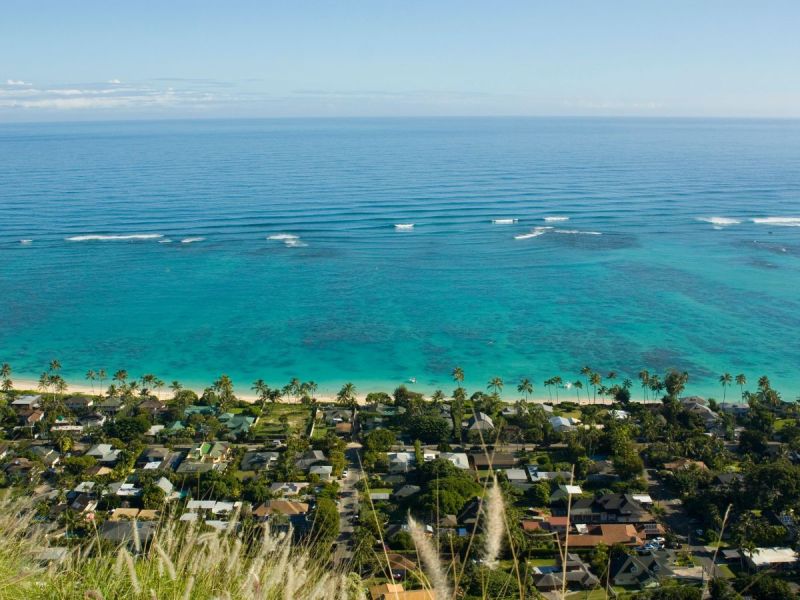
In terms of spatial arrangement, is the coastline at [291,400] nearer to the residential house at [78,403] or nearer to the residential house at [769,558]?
the residential house at [78,403]

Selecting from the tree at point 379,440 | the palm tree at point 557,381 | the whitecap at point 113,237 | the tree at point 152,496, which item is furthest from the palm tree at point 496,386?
the whitecap at point 113,237

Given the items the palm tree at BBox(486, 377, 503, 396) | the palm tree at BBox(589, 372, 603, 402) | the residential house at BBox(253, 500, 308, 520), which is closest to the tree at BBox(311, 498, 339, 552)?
the residential house at BBox(253, 500, 308, 520)

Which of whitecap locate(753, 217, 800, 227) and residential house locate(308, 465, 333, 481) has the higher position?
whitecap locate(753, 217, 800, 227)

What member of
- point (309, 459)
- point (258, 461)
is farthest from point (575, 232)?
point (258, 461)

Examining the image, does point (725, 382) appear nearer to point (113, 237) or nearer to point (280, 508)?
point (280, 508)

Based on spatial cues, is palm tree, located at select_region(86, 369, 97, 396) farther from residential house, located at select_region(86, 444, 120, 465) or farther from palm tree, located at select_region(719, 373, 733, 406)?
palm tree, located at select_region(719, 373, 733, 406)

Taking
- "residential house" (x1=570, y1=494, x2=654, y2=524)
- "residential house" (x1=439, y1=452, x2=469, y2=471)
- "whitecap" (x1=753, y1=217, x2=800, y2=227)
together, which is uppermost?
"whitecap" (x1=753, y1=217, x2=800, y2=227)
